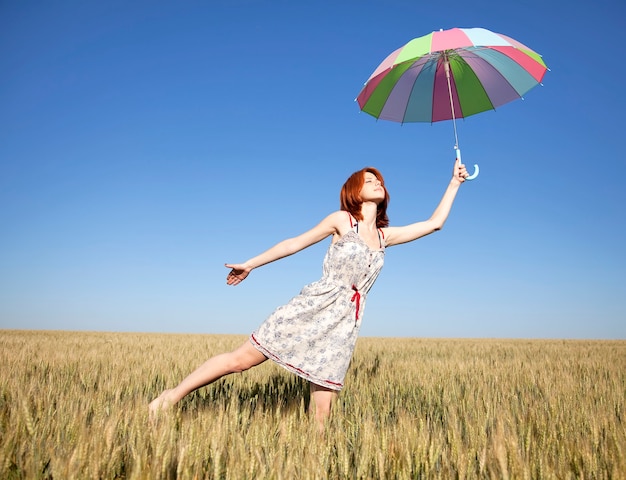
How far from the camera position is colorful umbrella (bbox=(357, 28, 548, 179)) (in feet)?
14.5

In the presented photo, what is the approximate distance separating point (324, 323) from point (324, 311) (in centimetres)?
8

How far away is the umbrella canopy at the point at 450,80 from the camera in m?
4.46

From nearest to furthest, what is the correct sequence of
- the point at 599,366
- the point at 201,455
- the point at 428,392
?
1. the point at 201,455
2. the point at 428,392
3. the point at 599,366

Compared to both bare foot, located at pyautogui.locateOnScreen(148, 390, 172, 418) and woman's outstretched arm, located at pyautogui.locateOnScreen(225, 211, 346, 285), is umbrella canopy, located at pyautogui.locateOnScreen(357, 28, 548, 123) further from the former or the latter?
bare foot, located at pyautogui.locateOnScreen(148, 390, 172, 418)

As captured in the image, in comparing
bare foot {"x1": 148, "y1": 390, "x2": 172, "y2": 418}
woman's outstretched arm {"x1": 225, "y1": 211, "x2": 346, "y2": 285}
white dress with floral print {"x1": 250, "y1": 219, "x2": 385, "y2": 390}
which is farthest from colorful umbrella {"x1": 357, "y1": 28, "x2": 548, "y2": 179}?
bare foot {"x1": 148, "y1": 390, "x2": 172, "y2": 418}

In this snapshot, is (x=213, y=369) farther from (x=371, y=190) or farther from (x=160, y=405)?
(x=371, y=190)

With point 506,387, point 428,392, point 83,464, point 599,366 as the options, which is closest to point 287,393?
point 428,392

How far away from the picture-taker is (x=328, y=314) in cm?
321

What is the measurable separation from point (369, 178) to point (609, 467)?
7.59ft

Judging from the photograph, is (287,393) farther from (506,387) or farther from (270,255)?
(506,387)

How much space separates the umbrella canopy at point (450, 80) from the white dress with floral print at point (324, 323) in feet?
6.80

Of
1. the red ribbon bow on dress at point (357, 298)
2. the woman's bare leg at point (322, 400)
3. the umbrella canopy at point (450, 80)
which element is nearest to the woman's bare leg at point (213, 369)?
the woman's bare leg at point (322, 400)

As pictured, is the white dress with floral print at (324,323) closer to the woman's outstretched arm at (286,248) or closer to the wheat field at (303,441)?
the woman's outstretched arm at (286,248)

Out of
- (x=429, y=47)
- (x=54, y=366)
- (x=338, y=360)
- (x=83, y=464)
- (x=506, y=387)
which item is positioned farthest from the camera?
(x=54, y=366)
